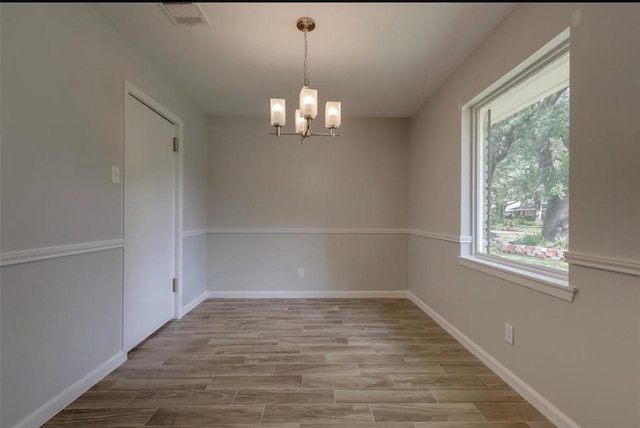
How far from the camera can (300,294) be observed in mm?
3682

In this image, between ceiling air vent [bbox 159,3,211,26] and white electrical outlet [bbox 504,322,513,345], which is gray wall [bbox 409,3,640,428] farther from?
ceiling air vent [bbox 159,3,211,26]

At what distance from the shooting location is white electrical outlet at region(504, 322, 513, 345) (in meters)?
1.81

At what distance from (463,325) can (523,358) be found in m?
0.67

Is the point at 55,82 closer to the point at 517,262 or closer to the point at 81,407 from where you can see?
the point at 81,407

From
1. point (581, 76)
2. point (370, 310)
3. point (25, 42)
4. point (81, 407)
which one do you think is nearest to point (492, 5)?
point (581, 76)

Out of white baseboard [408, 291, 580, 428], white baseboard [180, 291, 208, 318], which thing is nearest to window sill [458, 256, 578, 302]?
white baseboard [408, 291, 580, 428]

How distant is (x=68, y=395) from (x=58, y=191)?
3.80ft

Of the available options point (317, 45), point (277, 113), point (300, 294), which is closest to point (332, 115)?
point (277, 113)

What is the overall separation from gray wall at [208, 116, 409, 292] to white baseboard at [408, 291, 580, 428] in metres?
1.35

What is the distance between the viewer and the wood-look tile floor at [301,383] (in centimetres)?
152

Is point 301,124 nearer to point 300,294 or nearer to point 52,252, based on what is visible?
point 52,252

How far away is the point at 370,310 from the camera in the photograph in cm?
322

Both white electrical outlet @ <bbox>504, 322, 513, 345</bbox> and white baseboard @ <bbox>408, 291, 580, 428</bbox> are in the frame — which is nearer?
white baseboard @ <bbox>408, 291, 580, 428</bbox>

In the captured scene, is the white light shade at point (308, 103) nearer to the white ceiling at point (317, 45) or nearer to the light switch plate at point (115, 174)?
the white ceiling at point (317, 45)
